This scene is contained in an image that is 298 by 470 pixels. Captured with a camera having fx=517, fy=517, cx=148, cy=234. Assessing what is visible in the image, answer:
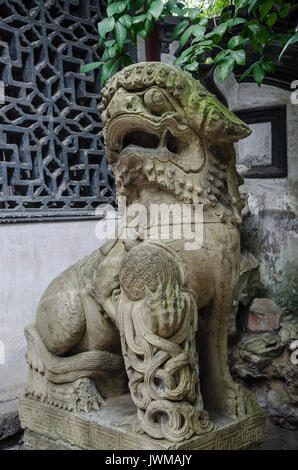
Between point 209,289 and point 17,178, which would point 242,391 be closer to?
point 209,289

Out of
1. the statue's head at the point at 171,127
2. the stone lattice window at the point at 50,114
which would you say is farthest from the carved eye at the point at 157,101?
the stone lattice window at the point at 50,114

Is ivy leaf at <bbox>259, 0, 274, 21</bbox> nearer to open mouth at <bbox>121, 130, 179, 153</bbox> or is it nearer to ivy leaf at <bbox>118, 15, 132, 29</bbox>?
ivy leaf at <bbox>118, 15, 132, 29</bbox>

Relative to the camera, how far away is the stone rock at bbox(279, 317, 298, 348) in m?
3.11

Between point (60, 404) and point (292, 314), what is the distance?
1.81m

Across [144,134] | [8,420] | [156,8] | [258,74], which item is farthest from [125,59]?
[8,420]

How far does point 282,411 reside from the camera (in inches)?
121

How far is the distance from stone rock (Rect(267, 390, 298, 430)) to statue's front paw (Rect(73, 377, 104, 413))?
1.52 metres

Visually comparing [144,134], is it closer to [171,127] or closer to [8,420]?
[171,127]

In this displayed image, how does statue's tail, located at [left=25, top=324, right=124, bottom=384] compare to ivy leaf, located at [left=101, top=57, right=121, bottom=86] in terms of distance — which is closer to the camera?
statue's tail, located at [left=25, top=324, right=124, bottom=384]

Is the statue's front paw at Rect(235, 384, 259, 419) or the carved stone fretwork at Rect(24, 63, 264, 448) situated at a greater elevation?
the carved stone fretwork at Rect(24, 63, 264, 448)

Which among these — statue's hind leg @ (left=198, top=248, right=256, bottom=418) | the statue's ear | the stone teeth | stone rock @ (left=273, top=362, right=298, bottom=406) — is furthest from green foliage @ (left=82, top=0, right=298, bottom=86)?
stone rock @ (left=273, top=362, right=298, bottom=406)

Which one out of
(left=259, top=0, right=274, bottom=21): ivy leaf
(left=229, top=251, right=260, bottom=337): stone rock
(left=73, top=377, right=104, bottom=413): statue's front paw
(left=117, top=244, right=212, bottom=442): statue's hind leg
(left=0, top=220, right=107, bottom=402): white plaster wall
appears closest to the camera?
(left=117, top=244, right=212, bottom=442): statue's hind leg

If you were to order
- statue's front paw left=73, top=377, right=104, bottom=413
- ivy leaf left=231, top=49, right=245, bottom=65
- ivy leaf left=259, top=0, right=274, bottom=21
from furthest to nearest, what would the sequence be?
ivy leaf left=231, top=49, right=245, bottom=65
ivy leaf left=259, top=0, right=274, bottom=21
statue's front paw left=73, top=377, right=104, bottom=413

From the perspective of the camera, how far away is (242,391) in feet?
6.24
